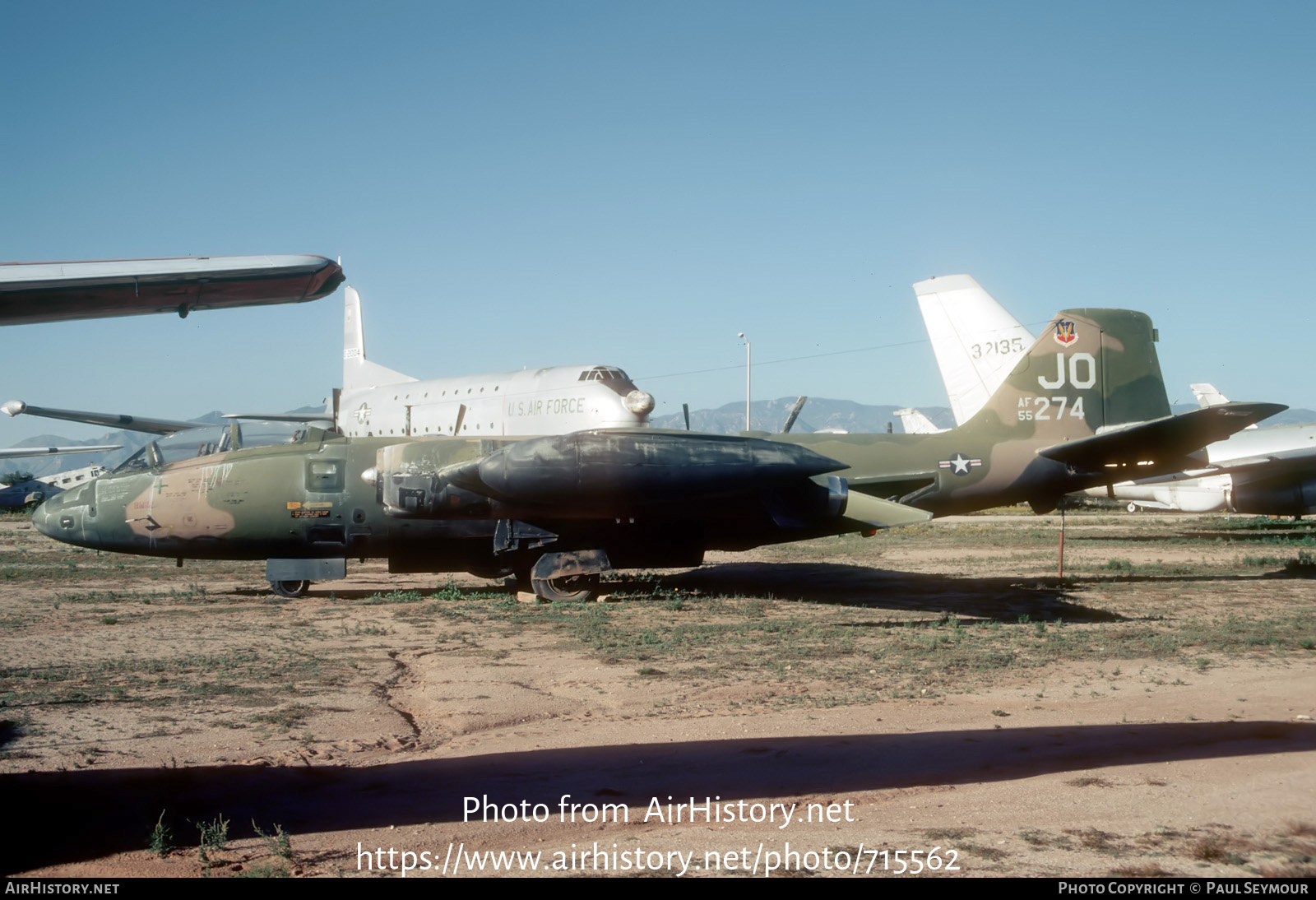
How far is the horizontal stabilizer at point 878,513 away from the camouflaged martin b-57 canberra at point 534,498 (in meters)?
0.03

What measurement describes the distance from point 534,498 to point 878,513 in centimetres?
593

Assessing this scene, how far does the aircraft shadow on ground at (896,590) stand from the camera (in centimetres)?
1554

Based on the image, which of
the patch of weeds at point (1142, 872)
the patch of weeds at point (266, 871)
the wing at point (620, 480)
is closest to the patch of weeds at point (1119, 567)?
the wing at point (620, 480)

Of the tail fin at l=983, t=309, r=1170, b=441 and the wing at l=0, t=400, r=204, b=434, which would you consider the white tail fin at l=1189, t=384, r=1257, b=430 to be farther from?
the wing at l=0, t=400, r=204, b=434

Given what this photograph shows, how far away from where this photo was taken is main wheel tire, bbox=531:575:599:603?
54.9 ft

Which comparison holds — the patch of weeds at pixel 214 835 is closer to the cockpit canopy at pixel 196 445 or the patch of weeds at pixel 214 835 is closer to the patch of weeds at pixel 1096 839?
the patch of weeds at pixel 1096 839

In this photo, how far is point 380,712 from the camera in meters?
8.95

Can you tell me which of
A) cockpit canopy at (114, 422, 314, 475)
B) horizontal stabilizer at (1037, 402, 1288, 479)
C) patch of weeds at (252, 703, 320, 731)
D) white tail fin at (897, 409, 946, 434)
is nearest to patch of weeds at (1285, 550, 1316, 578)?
horizontal stabilizer at (1037, 402, 1288, 479)

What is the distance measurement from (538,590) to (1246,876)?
42.4 feet

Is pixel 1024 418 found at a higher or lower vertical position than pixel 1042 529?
higher

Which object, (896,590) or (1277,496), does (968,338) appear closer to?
(896,590)
